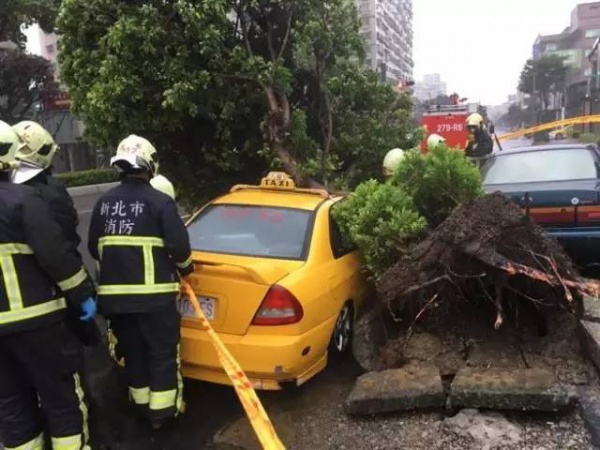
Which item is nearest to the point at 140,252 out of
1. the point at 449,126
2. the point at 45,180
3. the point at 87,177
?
the point at 45,180

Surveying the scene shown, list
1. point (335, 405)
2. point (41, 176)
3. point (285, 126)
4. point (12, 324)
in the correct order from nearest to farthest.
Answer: point (12, 324)
point (41, 176)
point (335, 405)
point (285, 126)

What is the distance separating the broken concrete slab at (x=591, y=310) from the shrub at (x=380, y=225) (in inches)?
56.2

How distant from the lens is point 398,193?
16.6ft

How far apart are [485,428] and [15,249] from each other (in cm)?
277

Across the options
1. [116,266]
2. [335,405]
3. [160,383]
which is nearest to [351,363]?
[335,405]

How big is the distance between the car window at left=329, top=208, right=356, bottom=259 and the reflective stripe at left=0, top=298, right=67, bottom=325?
2.19 meters

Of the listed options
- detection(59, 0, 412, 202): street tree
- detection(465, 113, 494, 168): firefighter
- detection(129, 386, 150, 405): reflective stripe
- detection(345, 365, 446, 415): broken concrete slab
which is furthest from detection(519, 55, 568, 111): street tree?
detection(129, 386, 150, 405): reflective stripe

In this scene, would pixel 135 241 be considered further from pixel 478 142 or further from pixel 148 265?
pixel 478 142

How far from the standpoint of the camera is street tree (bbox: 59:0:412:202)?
20.8ft

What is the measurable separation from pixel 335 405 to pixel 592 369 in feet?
5.93

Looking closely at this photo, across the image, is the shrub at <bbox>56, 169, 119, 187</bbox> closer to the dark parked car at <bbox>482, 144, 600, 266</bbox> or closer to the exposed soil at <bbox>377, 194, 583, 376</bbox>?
the dark parked car at <bbox>482, 144, 600, 266</bbox>

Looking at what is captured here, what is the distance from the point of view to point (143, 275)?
12.4 ft

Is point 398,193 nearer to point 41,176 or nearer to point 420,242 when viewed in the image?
point 420,242

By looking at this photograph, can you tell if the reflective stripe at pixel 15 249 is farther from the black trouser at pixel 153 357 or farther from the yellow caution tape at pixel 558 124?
the yellow caution tape at pixel 558 124
